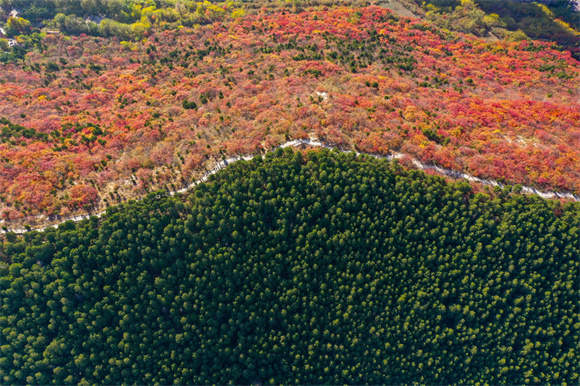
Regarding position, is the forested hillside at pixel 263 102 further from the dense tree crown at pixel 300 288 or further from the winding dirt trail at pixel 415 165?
the dense tree crown at pixel 300 288

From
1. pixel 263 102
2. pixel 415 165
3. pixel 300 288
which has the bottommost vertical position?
pixel 300 288

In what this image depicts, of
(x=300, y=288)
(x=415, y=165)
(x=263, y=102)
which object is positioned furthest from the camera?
(x=263, y=102)

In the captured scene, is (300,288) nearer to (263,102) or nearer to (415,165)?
(415,165)

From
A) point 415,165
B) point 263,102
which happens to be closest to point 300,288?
point 415,165

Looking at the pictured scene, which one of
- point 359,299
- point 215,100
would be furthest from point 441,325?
point 215,100

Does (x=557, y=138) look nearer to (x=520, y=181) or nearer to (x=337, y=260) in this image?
(x=520, y=181)

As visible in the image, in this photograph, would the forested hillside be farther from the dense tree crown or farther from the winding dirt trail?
the dense tree crown

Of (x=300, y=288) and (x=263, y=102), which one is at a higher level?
(x=263, y=102)
